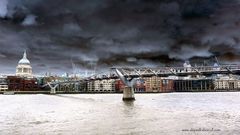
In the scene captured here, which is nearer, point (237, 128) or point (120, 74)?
point (237, 128)

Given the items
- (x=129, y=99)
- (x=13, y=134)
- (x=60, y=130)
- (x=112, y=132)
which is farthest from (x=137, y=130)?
(x=129, y=99)

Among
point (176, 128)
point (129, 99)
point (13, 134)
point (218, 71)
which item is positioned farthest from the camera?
point (129, 99)

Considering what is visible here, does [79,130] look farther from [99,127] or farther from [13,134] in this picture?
[13,134]

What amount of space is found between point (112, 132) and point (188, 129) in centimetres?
740

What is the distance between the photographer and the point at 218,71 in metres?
83.7

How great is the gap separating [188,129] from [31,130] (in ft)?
51.2

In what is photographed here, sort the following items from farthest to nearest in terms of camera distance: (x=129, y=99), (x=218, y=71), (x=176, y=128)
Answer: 1. (x=129, y=99)
2. (x=218, y=71)
3. (x=176, y=128)

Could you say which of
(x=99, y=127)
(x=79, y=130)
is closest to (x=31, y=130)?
(x=79, y=130)

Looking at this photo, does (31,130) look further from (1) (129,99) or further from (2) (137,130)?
(1) (129,99)

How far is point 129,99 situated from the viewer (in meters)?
102

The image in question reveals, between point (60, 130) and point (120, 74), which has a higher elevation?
point (120, 74)

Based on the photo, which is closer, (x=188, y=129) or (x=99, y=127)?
(x=188, y=129)

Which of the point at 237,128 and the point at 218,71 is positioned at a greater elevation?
the point at 218,71

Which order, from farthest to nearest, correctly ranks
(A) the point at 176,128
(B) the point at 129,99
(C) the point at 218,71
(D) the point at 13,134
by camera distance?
(B) the point at 129,99 < (C) the point at 218,71 < (A) the point at 176,128 < (D) the point at 13,134
